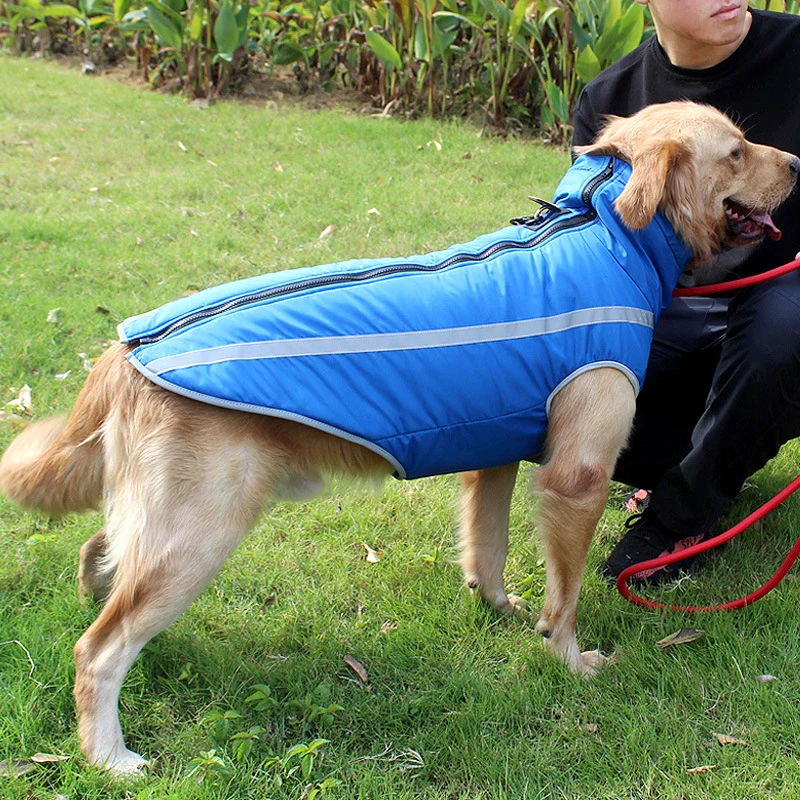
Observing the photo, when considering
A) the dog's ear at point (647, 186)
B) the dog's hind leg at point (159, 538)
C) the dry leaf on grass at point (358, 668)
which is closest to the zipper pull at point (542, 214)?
the dog's ear at point (647, 186)

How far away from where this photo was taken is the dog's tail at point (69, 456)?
262 cm

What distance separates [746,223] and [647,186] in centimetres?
55

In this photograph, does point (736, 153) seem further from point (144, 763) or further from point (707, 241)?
point (144, 763)

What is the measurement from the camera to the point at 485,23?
29.2 feet

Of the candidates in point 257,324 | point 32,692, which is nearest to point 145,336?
point 257,324

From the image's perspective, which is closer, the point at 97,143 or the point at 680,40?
the point at 680,40

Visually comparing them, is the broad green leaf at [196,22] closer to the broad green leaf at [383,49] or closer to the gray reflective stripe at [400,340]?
the broad green leaf at [383,49]

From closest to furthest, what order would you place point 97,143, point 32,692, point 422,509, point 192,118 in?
point 32,692 → point 422,509 → point 97,143 → point 192,118

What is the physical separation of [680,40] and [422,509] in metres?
2.19

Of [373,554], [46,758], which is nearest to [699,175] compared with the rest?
[373,554]

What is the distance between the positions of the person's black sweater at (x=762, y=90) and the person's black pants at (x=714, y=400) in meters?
0.30

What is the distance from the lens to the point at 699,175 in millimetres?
2869

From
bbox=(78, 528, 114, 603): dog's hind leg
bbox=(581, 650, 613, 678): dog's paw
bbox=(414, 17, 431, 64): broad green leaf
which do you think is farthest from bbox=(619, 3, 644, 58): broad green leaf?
bbox=(78, 528, 114, 603): dog's hind leg

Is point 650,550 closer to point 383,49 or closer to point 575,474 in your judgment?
point 575,474
